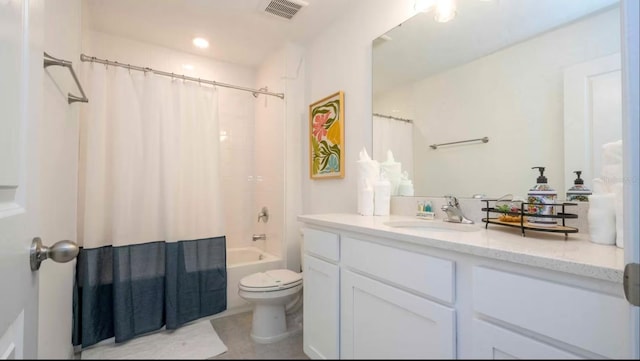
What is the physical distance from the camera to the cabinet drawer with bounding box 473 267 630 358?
0.58 metres

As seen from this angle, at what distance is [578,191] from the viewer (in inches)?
40.6

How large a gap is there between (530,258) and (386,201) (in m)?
0.96

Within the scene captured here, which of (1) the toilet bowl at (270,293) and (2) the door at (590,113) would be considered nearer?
(2) the door at (590,113)

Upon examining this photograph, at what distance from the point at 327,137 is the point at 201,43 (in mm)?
1450

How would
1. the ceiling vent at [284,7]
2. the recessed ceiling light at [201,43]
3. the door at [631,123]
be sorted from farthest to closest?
1. the recessed ceiling light at [201,43]
2. the ceiling vent at [284,7]
3. the door at [631,123]

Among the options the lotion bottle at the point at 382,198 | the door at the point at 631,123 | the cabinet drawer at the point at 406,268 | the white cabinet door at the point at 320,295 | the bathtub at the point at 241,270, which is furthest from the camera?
the bathtub at the point at 241,270

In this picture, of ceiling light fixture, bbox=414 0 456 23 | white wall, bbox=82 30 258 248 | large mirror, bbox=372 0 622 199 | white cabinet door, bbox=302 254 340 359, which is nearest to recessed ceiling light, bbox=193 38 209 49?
white wall, bbox=82 30 258 248

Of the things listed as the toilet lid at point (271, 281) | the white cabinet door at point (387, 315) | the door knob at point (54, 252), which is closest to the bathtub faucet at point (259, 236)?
the toilet lid at point (271, 281)

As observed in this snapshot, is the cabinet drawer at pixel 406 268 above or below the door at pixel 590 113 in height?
below

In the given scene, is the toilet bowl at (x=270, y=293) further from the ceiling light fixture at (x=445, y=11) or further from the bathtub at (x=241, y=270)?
the ceiling light fixture at (x=445, y=11)

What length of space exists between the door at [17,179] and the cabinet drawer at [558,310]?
1.01 meters

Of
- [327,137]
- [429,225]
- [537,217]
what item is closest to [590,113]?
[537,217]

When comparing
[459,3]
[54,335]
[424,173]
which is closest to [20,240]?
[54,335]

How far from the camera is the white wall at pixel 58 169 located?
951 mm
